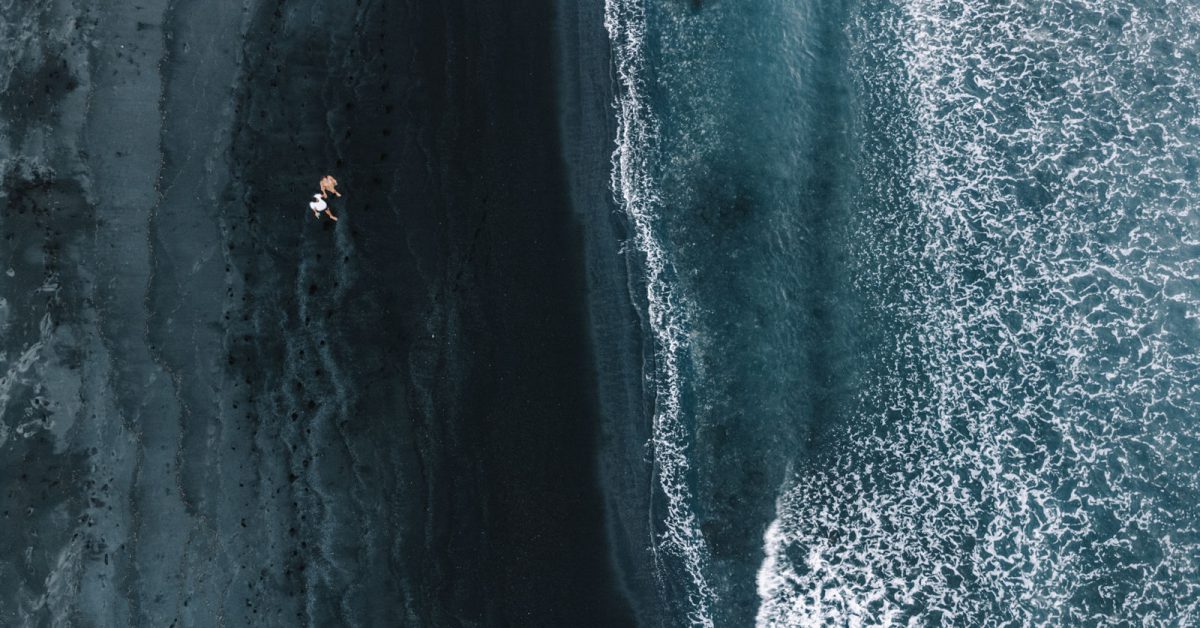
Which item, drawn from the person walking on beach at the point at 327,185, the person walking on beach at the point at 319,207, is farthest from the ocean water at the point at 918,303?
the person walking on beach at the point at 319,207

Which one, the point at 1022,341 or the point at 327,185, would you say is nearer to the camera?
the point at 327,185

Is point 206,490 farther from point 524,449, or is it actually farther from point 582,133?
point 582,133

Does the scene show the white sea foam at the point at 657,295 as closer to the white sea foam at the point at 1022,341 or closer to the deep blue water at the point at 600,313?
the deep blue water at the point at 600,313

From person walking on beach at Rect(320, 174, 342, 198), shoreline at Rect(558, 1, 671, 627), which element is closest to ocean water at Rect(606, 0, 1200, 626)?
shoreline at Rect(558, 1, 671, 627)

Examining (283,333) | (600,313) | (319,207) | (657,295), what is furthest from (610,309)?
(283,333)

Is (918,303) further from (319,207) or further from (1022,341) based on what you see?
(319,207)

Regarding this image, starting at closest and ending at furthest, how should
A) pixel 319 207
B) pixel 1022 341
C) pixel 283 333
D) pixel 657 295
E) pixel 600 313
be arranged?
1. pixel 319 207
2. pixel 283 333
3. pixel 600 313
4. pixel 657 295
5. pixel 1022 341

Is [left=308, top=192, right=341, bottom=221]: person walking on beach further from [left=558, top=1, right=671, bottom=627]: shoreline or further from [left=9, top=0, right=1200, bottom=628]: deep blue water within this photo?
[left=558, top=1, right=671, bottom=627]: shoreline

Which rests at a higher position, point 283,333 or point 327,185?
point 327,185
